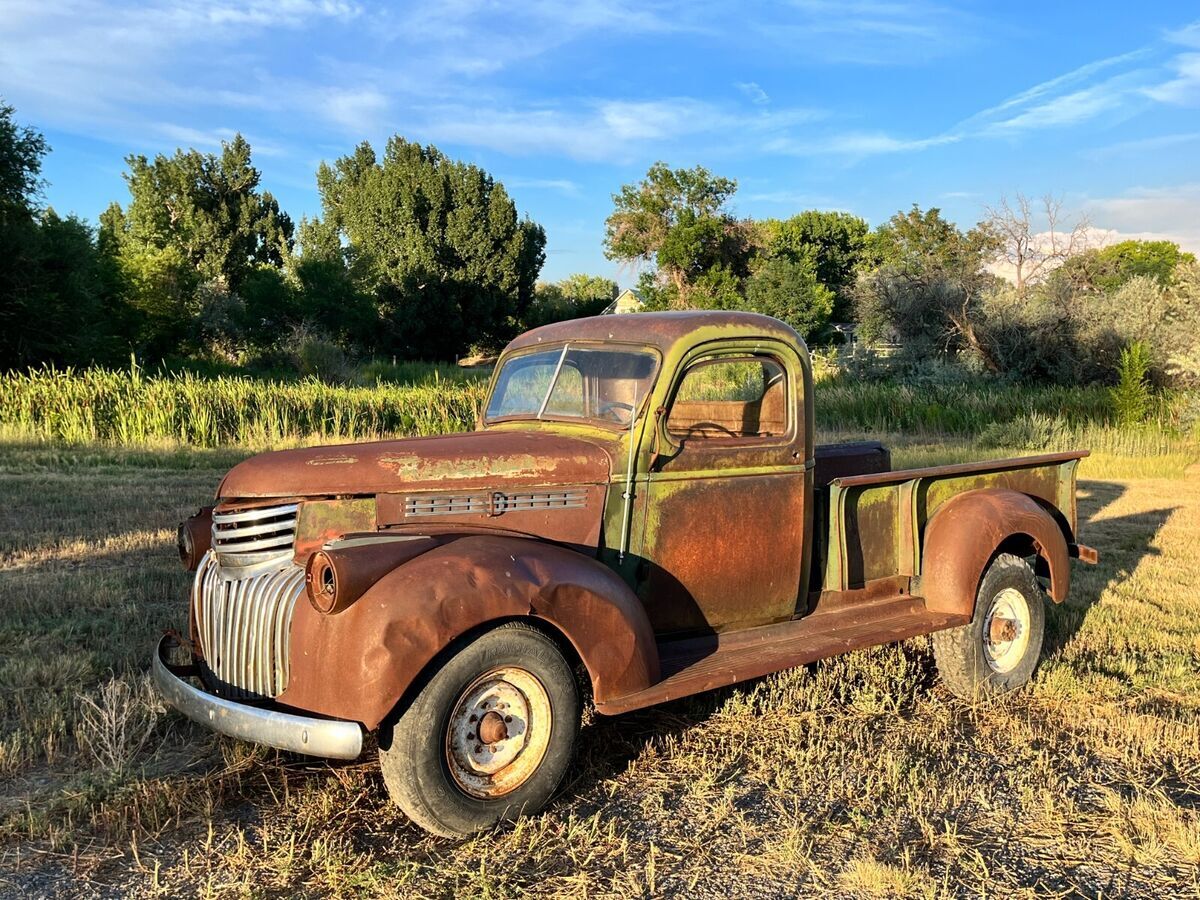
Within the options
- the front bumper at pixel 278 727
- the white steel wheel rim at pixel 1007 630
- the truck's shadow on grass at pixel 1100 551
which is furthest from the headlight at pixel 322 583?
the truck's shadow on grass at pixel 1100 551

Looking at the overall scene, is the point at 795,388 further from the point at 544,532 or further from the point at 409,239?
the point at 409,239

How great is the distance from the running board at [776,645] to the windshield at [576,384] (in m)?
1.10

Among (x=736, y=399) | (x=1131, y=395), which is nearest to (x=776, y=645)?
(x=736, y=399)

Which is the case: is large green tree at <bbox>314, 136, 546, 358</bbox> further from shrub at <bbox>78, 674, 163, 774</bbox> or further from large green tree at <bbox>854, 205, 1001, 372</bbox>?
shrub at <bbox>78, 674, 163, 774</bbox>

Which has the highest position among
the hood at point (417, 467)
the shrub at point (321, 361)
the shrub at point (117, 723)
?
the shrub at point (321, 361)

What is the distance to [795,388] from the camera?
440cm

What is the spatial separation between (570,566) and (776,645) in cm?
130

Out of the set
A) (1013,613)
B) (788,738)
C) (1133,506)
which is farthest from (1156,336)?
(788,738)

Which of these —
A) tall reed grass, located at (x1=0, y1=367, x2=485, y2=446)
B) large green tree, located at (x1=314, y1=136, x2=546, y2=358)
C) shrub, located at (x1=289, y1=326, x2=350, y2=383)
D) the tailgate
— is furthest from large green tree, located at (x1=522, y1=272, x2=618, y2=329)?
the tailgate

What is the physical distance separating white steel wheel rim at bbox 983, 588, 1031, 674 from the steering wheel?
246 cm

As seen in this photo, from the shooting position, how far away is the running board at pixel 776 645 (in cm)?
353

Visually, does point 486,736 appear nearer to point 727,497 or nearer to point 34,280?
point 727,497

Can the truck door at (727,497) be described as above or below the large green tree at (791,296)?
below

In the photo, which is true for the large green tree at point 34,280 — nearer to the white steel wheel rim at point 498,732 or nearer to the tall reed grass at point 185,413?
the tall reed grass at point 185,413
